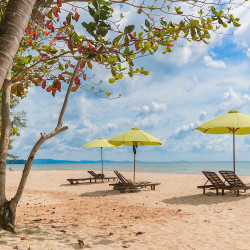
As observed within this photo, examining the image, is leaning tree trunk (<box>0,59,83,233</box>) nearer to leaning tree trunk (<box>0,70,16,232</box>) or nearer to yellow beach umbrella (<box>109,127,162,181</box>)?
leaning tree trunk (<box>0,70,16,232</box>)

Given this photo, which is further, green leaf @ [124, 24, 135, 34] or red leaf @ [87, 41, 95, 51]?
green leaf @ [124, 24, 135, 34]

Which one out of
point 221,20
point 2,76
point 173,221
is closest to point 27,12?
point 2,76

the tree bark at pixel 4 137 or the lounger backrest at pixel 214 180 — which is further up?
the tree bark at pixel 4 137

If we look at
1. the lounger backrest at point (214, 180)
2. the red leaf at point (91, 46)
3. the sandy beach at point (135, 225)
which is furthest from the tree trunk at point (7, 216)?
the lounger backrest at point (214, 180)

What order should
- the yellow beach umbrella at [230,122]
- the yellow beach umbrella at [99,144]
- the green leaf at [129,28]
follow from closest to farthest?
the green leaf at [129,28] → the yellow beach umbrella at [230,122] → the yellow beach umbrella at [99,144]

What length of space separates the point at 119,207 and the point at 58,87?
508 cm

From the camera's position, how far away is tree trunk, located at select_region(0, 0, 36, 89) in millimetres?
1971

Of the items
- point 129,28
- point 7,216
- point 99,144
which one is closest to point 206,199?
point 7,216

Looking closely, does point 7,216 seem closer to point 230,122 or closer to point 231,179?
point 230,122

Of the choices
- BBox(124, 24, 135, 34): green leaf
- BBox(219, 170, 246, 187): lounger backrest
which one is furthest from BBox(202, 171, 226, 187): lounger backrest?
BBox(124, 24, 135, 34): green leaf

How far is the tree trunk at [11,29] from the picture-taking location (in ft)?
6.47

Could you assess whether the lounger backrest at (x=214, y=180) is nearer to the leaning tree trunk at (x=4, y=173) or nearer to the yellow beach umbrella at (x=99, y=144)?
the leaning tree trunk at (x=4, y=173)

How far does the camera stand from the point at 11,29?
6.88 feet

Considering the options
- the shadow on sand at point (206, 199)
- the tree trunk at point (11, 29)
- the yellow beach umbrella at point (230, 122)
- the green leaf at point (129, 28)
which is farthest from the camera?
the yellow beach umbrella at point (230, 122)
